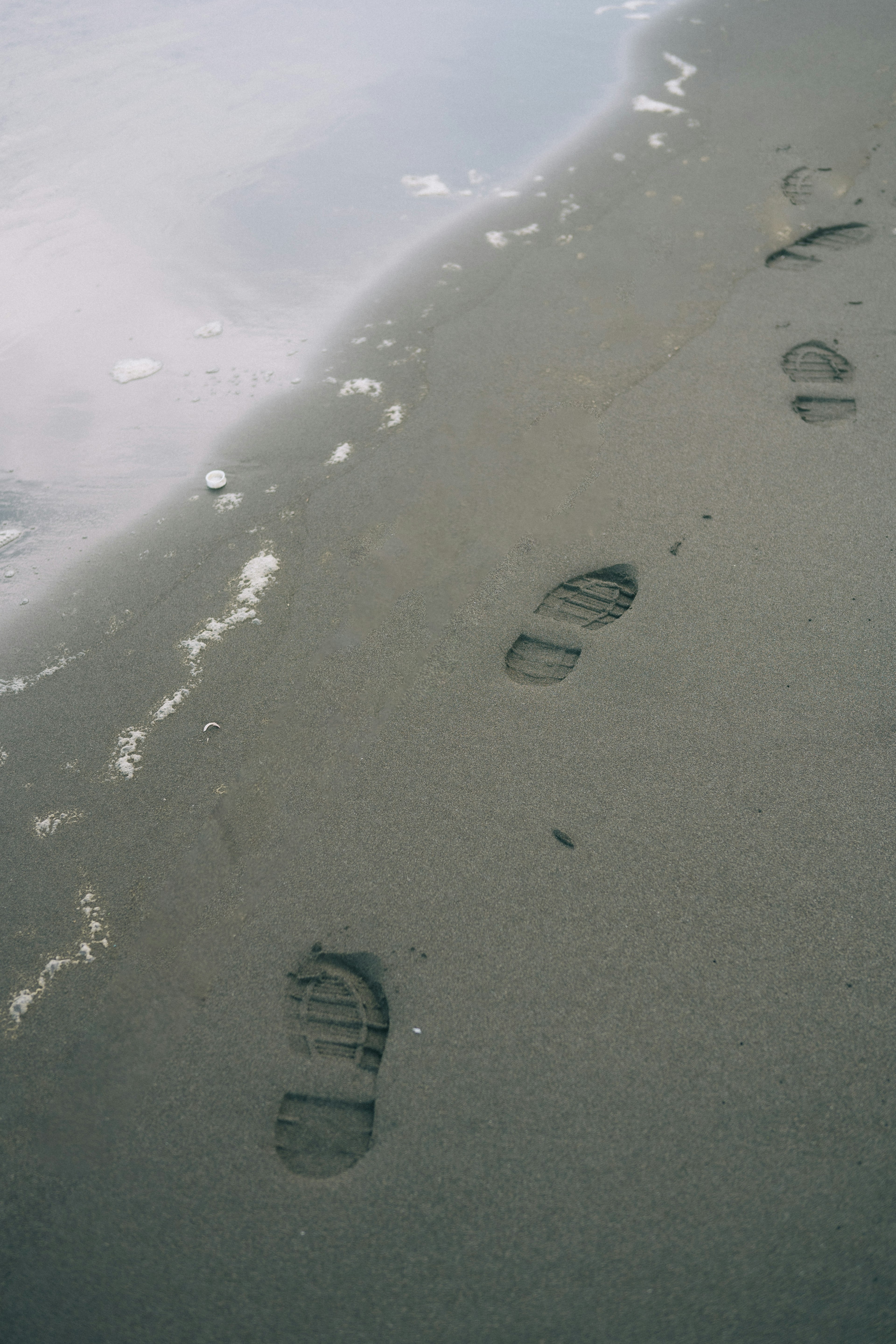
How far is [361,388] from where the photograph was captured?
4.50 m

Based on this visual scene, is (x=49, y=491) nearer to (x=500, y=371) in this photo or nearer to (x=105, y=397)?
(x=105, y=397)

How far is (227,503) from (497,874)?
2472 millimetres

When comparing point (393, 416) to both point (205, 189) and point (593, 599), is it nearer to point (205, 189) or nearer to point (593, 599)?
point (593, 599)

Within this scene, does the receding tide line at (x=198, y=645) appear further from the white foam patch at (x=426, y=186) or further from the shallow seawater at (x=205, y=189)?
the white foam patch at (x=426, y=186)

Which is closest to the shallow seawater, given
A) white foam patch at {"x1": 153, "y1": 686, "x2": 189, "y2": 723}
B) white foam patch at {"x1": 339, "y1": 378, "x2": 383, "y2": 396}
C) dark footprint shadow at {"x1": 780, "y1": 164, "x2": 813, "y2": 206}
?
white foam patch at {"x1": 339, "y1": 378, "x2": 383, "y2": 396}

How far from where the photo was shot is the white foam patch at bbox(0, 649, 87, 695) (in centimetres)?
326

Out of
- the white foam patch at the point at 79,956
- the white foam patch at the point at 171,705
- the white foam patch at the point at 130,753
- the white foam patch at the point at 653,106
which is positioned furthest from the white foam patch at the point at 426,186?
the white foam patch at the point at 79,956

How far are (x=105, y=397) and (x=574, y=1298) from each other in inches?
196

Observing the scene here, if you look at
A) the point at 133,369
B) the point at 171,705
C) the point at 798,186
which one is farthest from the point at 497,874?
the point at 798,186

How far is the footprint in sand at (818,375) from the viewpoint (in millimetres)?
4008

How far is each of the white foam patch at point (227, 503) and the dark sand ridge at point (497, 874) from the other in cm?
9

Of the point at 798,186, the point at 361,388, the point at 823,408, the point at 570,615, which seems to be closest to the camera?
the point at 570,615

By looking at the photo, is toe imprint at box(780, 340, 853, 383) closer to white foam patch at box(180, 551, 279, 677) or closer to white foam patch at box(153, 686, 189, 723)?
white foam patch at box(180, 551, 279, 677)

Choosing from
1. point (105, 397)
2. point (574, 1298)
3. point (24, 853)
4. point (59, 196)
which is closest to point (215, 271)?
point (105, 397)
